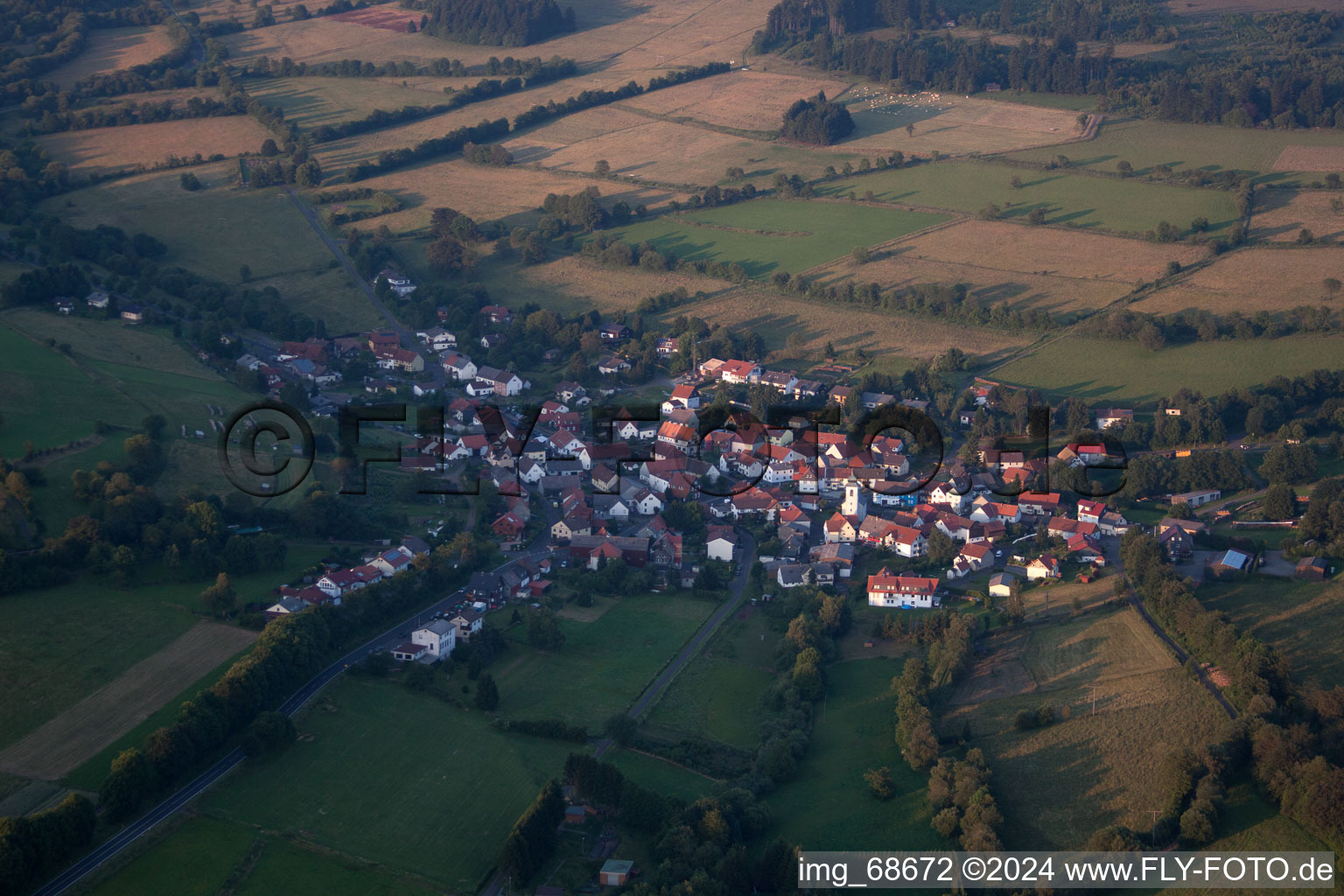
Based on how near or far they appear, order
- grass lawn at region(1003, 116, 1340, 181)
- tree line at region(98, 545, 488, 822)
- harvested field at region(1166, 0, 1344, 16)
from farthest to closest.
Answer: harvested field at region(1166, 0, 1344, 16)
grass lawn at region(1003, 116, 1340, 181)
tree line at region(98, 545, 488, 822)

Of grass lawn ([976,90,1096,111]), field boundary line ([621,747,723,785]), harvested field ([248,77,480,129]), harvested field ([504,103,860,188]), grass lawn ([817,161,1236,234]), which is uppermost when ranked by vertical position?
harvested field ([248,77,480,129])

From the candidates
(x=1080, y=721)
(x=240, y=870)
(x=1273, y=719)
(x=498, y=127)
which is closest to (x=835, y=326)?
(x=1080, y=721)

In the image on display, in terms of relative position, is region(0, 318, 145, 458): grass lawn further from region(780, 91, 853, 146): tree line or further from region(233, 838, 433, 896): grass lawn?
region(780, 91, 853, 146): tree line

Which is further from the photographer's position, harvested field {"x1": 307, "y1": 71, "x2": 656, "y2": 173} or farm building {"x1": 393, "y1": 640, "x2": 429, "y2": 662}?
harvested field {"x1": 307, "y1": 71, "x2": 656, "y2": 173}

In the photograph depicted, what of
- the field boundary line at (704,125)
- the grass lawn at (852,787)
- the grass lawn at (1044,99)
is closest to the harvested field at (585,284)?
the field boundary line at (704,125)

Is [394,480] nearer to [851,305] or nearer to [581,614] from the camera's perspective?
[581,614]

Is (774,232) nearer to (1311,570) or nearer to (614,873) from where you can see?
(1311,570)

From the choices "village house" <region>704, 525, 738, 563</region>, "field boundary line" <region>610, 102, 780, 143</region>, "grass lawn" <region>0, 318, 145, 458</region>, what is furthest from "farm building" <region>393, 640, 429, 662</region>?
"field boundary line" <region>610, 102, 780, 143</region>
